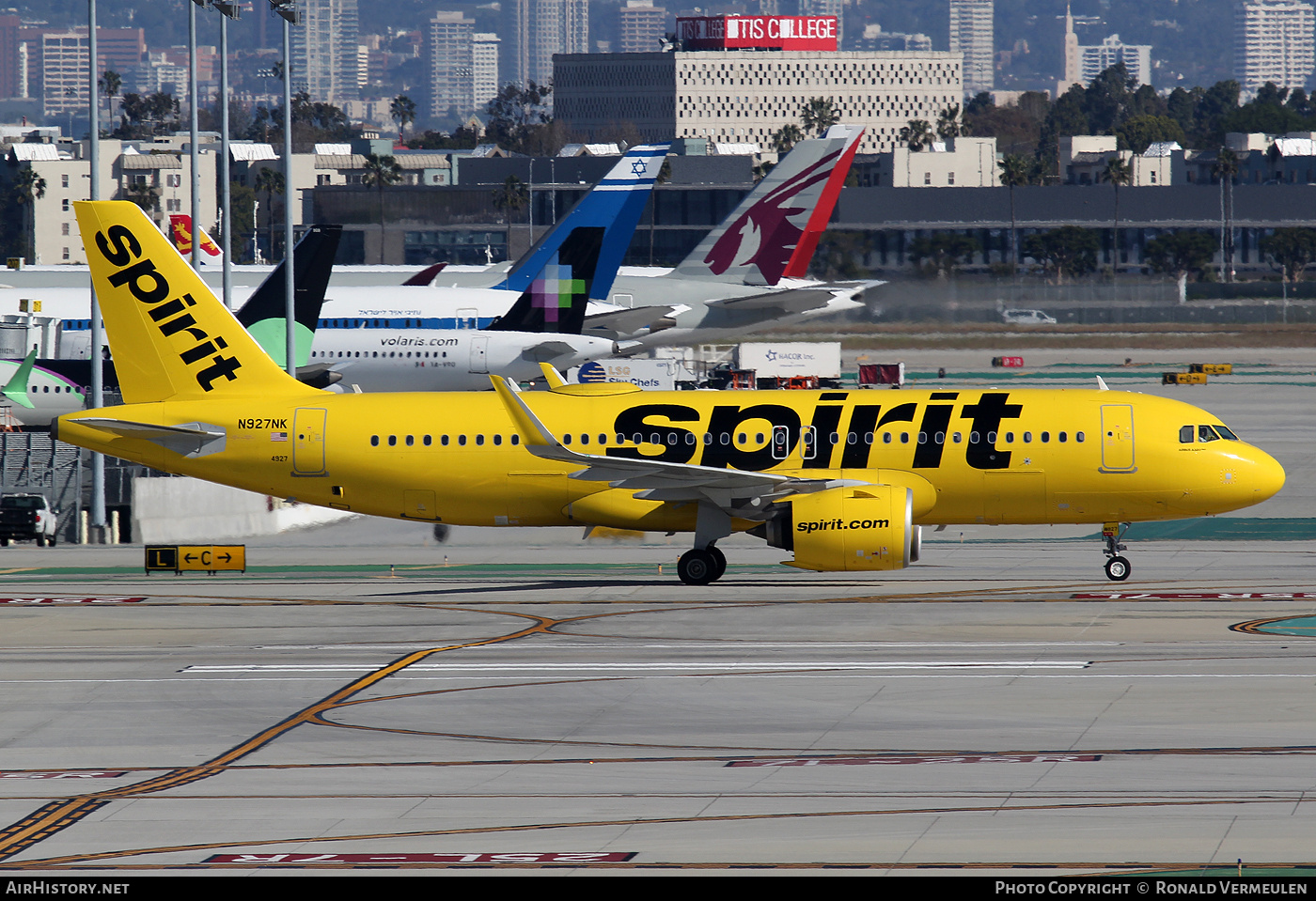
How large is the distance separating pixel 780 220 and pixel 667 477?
2043 inches

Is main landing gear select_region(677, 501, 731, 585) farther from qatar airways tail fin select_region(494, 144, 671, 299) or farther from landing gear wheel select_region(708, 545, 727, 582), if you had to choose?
qatar airways tail fin select_region(494, 144, 671, 299)

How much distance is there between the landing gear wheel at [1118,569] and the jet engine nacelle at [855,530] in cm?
500

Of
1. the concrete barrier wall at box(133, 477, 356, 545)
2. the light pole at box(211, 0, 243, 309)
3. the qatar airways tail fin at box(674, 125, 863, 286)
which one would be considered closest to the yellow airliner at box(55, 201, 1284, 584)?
the concrete barrier wall at box(133, 477, 356, 545)

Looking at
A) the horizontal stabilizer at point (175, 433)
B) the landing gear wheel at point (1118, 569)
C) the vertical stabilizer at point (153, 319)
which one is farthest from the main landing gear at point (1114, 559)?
the horizontal stabilizer at point (175, 433)

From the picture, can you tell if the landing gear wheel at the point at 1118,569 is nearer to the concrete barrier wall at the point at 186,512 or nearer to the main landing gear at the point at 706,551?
the main landing gear at the point at 706,551

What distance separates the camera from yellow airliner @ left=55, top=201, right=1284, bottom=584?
37.2 metres

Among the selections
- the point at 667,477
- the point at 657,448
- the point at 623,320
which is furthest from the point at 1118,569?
the point at 623,320

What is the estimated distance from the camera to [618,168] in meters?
65.6

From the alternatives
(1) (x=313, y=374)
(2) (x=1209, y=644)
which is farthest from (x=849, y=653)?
(1) (x=313, y=374)

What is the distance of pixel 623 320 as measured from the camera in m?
81.8

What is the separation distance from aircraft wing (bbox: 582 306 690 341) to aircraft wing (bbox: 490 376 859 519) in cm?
4361

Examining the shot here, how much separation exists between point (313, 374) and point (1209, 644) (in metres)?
40.0

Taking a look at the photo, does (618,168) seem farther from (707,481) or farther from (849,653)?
(849,653)

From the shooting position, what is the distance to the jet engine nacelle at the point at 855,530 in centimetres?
3591
